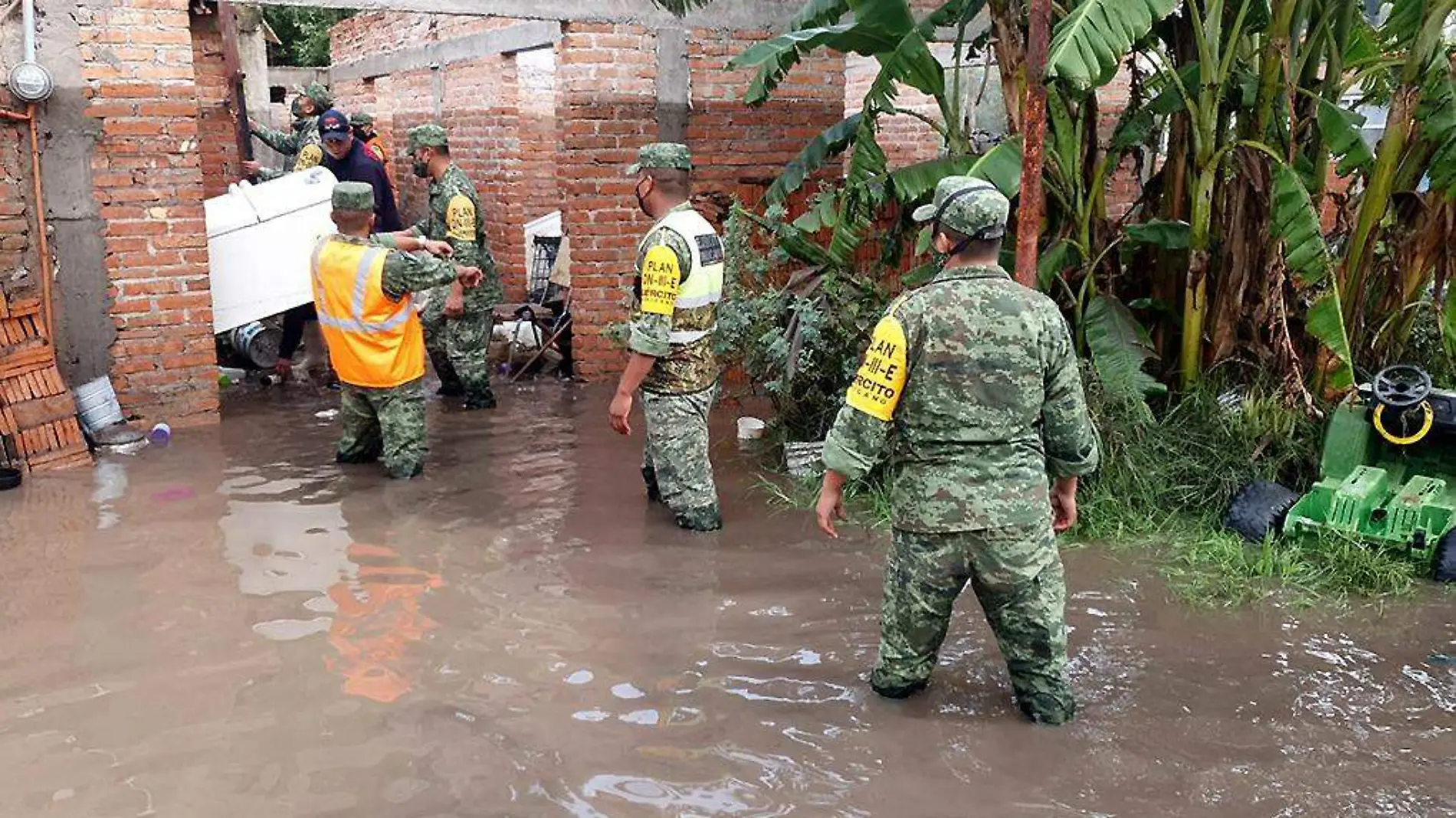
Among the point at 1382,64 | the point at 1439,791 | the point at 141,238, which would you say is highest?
A: the point at 1382,64

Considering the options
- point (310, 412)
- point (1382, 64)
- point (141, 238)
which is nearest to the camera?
point (1382, 64)

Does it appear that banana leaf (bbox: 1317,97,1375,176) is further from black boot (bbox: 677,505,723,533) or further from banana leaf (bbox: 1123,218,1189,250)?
black boot (bbox: 677,505,723,533)

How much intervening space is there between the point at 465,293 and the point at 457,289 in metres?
0.28

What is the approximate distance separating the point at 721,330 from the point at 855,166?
1.27 metres

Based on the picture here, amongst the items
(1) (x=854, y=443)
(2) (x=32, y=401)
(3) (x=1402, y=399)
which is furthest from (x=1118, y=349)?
(2) (x=32, y=401)

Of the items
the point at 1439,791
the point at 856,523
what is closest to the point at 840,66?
the point at 856,523

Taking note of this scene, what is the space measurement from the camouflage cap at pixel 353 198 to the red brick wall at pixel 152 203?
2040 mm

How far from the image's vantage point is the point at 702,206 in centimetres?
920

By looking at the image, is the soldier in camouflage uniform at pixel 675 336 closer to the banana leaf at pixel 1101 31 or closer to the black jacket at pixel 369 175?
the banana leaf at pixel 1101 31

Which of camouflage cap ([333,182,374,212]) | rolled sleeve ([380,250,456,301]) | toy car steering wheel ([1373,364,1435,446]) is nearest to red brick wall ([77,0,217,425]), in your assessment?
camouflage cap ([333,182,374,212])

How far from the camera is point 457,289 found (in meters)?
8.16

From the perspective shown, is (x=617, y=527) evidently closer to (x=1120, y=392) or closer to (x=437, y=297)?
(x=1120, y=392)

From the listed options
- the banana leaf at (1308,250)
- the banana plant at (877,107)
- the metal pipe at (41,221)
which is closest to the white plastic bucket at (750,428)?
the banana plant at (877,107)

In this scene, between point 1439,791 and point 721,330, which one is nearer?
point 1439,791
